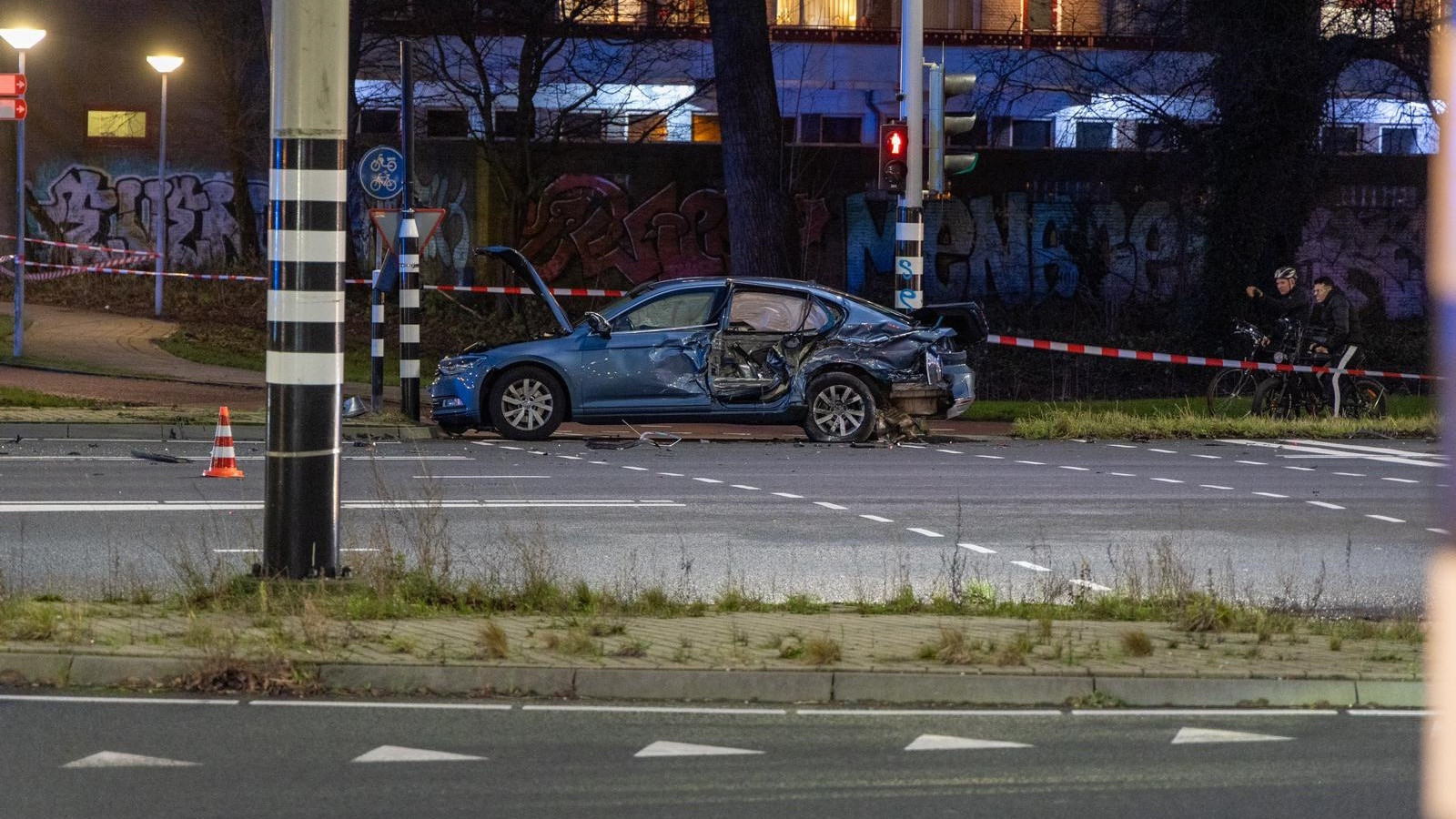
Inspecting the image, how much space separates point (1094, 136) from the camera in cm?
4212

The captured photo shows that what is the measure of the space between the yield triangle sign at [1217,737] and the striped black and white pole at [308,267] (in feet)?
14.1

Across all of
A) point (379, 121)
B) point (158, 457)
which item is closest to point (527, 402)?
point (158, 457)

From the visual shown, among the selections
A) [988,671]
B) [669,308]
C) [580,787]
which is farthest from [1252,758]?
[669,308]

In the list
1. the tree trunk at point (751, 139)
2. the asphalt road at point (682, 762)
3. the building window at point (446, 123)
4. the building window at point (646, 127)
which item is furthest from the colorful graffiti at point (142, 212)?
the asphalt road at point (682, 762)

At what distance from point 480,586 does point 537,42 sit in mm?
27616

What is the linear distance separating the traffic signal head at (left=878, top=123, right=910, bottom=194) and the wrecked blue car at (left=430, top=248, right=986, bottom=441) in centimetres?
252

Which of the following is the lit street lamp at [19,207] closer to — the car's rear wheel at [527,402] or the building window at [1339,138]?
the car's rear wheel at [527,402]

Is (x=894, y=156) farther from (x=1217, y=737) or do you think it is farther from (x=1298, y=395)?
(x=1217, y=737)

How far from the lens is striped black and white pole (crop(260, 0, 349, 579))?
9.69 m

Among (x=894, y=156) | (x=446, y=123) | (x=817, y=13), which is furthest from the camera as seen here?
(x=817, y=13)

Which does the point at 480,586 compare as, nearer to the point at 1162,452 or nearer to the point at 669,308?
the point at 669,308

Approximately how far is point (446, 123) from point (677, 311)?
869 inches

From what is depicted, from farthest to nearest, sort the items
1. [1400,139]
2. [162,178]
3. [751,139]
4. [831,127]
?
[831,127], [1400,139], [162,178], [751,139]

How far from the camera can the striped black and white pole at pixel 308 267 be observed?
381 inches
